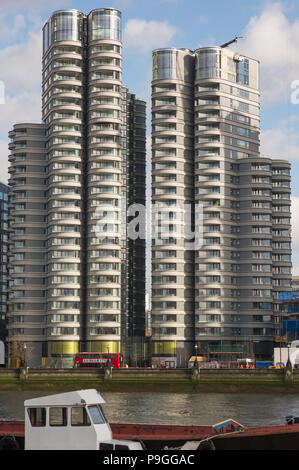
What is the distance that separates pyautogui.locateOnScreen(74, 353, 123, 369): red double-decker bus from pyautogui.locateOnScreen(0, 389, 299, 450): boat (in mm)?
112881

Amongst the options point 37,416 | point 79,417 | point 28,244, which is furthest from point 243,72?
point 79,417

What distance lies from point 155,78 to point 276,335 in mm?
66515

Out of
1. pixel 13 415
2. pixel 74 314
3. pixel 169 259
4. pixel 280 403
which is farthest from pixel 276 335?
pixel 13 415

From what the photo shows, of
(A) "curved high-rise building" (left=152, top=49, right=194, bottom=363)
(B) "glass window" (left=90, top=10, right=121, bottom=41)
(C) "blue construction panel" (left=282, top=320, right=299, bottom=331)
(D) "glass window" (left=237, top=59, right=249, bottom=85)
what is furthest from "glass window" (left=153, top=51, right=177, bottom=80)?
(C) "blue construction panel" (left=282, top=320, right=299, bottom=331)

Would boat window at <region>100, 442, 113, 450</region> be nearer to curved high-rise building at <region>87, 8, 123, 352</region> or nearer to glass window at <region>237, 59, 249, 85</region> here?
curved high-rise building at <region>87, 8, 123, 352</region>

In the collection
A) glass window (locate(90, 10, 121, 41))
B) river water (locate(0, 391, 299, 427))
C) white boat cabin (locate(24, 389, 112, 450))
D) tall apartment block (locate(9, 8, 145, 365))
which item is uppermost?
glass window (locate(90, 10, 121, 41))

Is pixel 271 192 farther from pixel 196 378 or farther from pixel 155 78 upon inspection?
pixel 196 378

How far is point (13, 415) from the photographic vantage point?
284 feet

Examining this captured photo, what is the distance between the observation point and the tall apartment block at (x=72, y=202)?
585 ft

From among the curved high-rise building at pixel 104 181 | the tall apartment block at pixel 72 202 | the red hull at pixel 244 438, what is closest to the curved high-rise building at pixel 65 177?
the tall apartment block at pixel 72 202

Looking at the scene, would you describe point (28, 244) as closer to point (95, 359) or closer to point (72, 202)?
point (72, 202)

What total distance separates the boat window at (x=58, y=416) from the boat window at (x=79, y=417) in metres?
0.46

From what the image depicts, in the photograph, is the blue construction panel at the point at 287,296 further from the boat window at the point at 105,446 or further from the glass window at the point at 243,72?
the boat window at the point at 105,446

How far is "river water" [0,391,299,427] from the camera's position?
83000 mm
